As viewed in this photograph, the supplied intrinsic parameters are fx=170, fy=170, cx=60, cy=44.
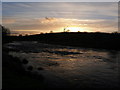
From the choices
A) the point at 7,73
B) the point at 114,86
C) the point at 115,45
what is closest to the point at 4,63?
the point at 7,73

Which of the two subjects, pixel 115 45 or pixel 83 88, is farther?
pixel 115 45

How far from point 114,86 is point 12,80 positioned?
23.8 ft

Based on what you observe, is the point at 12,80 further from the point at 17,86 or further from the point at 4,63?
the point at 4,63

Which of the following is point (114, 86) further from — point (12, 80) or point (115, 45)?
point (115, 45)

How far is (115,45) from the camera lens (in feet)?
166

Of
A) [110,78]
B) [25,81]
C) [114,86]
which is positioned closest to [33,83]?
[25,81]

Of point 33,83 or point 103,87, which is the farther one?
point 103,87

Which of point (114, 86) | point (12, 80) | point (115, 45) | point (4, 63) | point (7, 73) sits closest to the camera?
point (12, 80)

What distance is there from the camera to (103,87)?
12195 millimetres

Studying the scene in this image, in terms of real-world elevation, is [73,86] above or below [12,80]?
below

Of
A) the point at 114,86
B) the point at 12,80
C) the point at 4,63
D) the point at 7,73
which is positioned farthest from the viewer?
the point at 4,63

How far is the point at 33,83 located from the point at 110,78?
7.67 metres

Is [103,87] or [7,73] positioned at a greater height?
[7,73]

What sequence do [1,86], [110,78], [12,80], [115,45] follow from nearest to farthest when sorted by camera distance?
[1,86] < [12,80] < [110,78] < [115,45]
